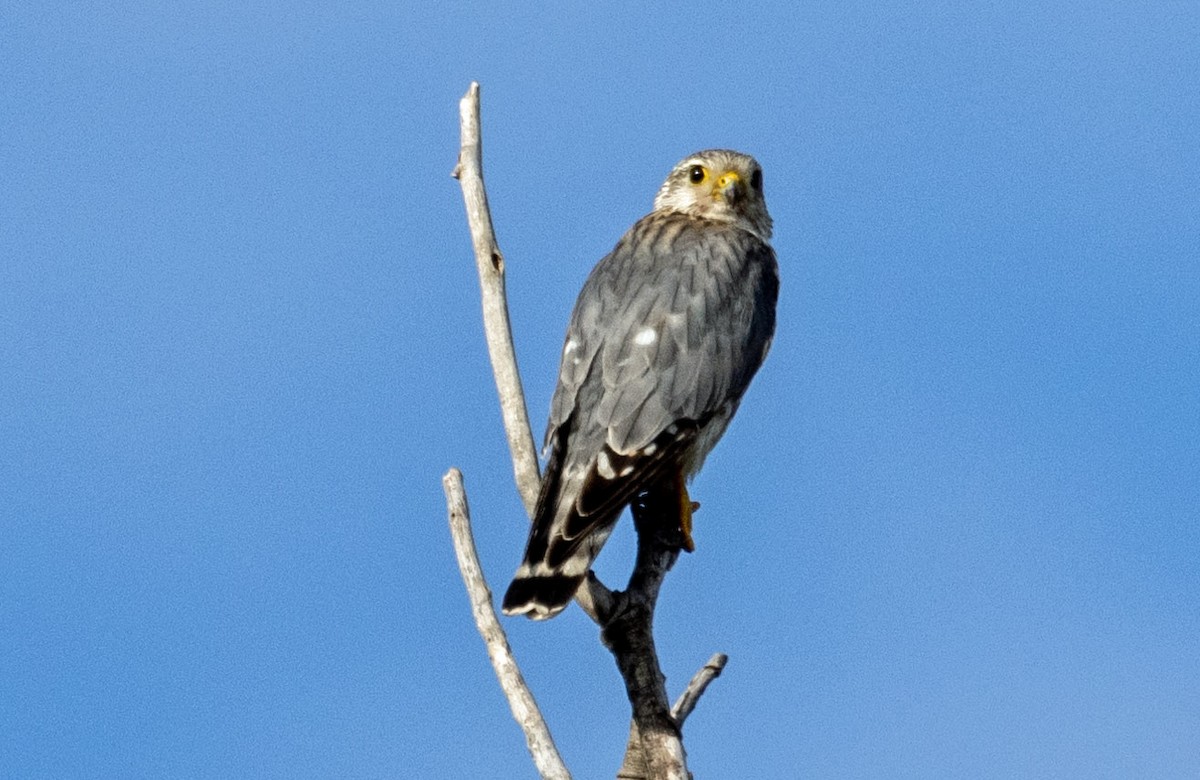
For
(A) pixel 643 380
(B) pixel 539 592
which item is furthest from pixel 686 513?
(B) pixel 539 592

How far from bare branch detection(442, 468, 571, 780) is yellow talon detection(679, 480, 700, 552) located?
935mm

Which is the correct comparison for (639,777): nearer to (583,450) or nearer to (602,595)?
(602,595)

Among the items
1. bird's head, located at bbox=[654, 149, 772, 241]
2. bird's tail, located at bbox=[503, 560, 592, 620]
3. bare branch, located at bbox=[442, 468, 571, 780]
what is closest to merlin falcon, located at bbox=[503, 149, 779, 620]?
bird's tail, located at bbox=[503, 560, 592, 620]

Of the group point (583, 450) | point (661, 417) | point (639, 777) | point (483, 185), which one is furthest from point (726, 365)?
point (639, 777)

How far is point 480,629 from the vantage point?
10.9 feet

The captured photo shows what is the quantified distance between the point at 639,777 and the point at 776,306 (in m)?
1.92

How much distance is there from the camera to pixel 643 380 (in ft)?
14.8

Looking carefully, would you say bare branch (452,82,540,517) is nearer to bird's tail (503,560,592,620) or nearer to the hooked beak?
bird's tail (503,560,592,620)

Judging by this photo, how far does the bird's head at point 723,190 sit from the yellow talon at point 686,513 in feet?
4.21

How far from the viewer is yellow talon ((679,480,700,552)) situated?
429cm

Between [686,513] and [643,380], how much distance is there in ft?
1.30

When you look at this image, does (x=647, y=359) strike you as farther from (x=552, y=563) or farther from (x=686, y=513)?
(x=552, y=563)

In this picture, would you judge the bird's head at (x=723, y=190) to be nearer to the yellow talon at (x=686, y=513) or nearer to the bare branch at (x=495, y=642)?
the yellow talon at (x=686, y=513)

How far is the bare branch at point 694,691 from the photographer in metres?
3.69
